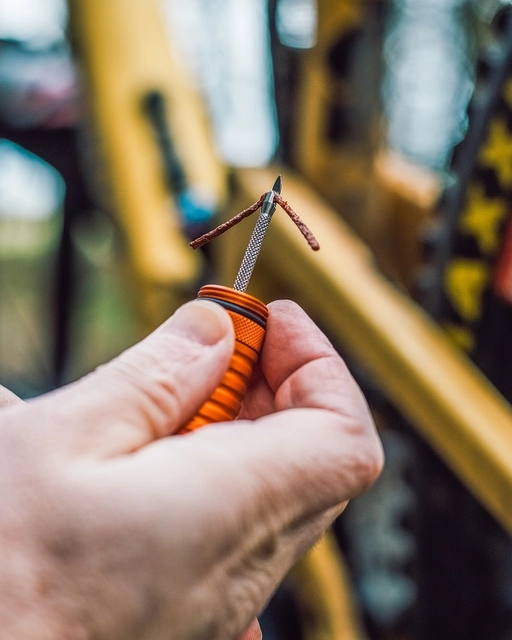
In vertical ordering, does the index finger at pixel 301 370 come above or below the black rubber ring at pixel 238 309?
below

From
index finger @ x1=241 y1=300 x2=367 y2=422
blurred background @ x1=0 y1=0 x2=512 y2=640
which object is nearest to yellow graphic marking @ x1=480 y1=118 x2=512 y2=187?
blurred background @ x1=0 y1=0 x2=512 y2=640

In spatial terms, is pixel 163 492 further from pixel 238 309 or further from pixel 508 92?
pixel 508 92

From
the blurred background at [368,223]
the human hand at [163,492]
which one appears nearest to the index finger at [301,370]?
the human hand at [163,492]

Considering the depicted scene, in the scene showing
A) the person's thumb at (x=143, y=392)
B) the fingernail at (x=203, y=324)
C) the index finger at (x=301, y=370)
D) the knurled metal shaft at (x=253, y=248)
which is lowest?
the index finger at (x=301, y=370)

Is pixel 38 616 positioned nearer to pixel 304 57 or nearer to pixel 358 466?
pixel 358 466

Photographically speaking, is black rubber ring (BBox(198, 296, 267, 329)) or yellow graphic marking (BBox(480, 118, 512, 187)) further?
yellow graphic marking (BBox(480, 118, 512, 187))

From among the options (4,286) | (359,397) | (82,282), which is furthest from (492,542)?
(4,286)

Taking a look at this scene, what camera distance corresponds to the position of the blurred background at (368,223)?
0.43 m

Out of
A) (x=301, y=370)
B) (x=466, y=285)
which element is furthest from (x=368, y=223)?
(x=301, y=370)

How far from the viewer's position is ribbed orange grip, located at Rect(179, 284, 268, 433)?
0.20 m

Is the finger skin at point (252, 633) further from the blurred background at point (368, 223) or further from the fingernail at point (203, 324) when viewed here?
the blurred background at point (368, 223)

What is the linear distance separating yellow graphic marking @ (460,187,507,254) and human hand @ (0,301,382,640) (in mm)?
247

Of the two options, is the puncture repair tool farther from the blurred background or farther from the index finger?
the blurred background

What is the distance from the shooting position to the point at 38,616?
15 cm
